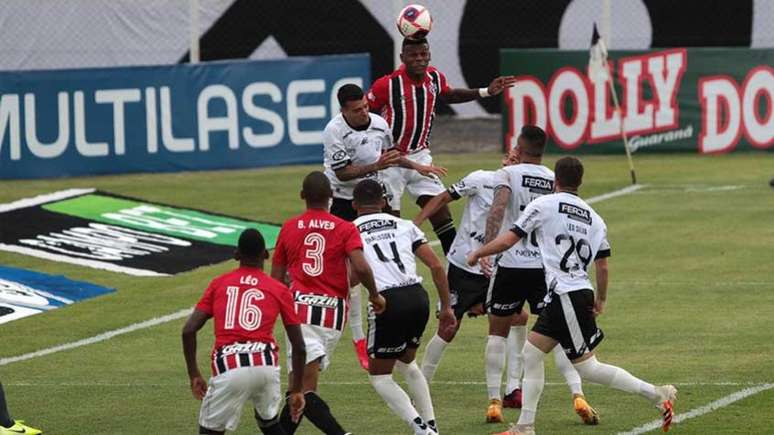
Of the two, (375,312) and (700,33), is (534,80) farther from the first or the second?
(375,312)

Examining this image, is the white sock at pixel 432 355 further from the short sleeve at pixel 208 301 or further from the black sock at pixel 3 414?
the black sock at pixel 3 414

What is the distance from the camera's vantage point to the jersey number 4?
1032 cm

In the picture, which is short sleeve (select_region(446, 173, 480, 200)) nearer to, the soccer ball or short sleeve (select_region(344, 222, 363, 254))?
short sleeve (select_region(344, 222, 363, 254))

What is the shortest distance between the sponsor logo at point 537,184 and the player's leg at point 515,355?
40.2 inches

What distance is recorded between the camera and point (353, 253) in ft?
36.5

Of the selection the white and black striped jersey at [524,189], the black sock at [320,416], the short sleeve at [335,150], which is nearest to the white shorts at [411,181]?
the short sleeve at [335,150]

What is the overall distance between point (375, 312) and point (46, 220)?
1334 cm

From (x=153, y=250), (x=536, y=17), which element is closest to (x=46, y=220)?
(x=153, y=250)

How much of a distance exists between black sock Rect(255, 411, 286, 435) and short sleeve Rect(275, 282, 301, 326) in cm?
61

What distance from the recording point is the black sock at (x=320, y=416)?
36.6 feet

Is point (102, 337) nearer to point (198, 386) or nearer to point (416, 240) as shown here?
point (416, 240)

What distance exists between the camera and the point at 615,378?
38.2 ft

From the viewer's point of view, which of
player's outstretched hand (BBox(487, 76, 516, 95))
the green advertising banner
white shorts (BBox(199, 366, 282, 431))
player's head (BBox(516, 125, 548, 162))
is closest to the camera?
white shorts (BBox(199, 366, 282, 431))

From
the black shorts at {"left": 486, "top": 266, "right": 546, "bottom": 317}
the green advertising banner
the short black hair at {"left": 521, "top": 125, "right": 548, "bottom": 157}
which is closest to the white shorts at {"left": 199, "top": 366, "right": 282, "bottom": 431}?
the black shorts at {"left": 486, "top": 266, "right": 546, "bottom": 317}
